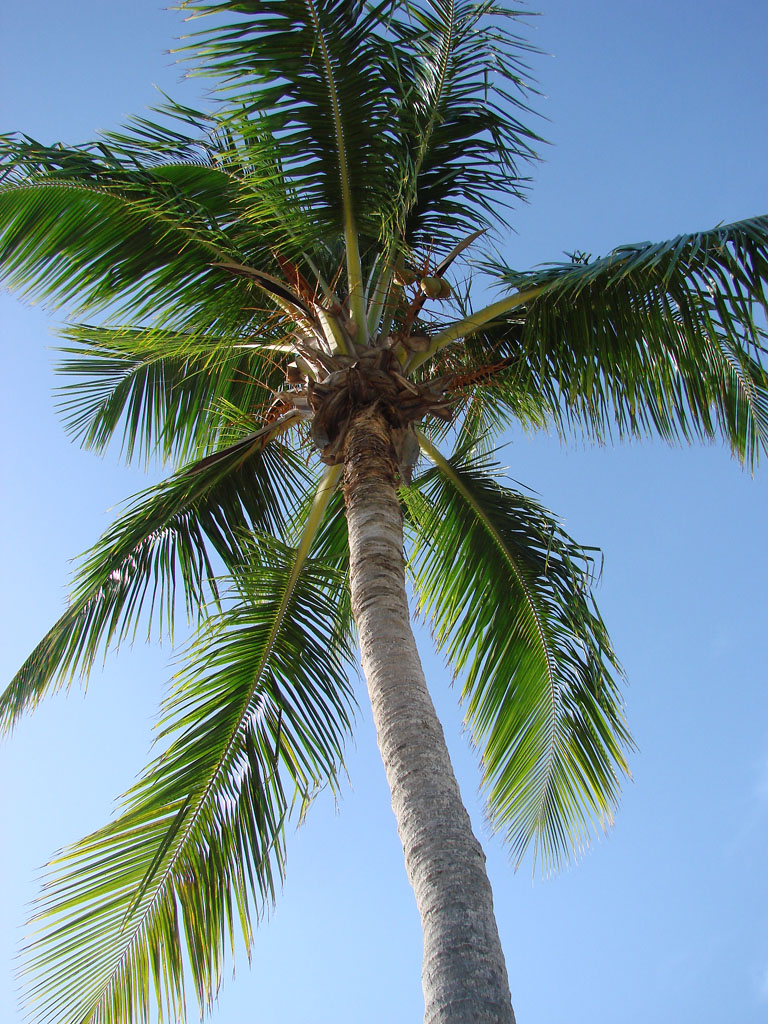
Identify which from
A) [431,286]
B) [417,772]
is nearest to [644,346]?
[431,286]

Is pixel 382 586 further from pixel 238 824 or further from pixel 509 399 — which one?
pixel 509 399

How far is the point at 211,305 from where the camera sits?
6.17 m

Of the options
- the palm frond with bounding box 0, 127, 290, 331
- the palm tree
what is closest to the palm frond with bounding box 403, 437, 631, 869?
the palm tree

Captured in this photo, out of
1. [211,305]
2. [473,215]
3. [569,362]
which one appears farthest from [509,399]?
[211,305]

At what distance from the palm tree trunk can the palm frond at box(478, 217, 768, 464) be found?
4.20ft

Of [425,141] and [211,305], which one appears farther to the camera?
[211,305]

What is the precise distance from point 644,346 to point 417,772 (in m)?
3.02

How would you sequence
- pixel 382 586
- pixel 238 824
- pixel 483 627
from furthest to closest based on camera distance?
pixel 483 627 < pixel 238 824 < pixel 382 586

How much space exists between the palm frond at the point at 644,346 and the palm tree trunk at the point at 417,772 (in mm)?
1280

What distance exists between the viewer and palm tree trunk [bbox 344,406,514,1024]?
2697 millimetres

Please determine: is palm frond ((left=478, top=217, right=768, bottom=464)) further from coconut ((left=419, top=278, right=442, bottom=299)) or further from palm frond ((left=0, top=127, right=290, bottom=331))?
palm frond ((left=0, top=127, right=290, bottom=331))

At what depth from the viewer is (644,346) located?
534 cm

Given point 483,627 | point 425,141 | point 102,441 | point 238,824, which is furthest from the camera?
point 102,441

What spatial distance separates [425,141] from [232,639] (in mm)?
Answer: 3133
